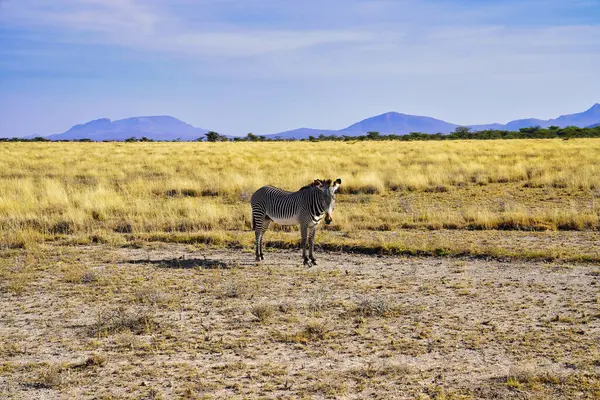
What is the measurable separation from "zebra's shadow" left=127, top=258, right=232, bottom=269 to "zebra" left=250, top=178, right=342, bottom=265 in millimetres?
847

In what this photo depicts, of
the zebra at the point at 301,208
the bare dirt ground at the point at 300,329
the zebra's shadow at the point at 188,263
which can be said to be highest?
the zebra at the point at 301,208

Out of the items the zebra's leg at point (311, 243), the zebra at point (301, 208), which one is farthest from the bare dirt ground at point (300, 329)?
the zebra at point (301, 208)

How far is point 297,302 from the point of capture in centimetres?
919

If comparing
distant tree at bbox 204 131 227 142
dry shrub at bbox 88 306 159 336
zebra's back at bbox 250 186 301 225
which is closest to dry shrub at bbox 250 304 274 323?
dry shrub at bbox 88 306 159 336

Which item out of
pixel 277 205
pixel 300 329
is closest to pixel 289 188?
pixel 277 205

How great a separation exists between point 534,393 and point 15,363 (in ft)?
17.9

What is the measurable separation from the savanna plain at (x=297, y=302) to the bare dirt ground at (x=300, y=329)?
0.03 meters

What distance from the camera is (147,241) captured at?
14.4 metres

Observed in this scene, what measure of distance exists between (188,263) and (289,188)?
11172 millimetres

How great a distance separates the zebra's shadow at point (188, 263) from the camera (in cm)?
1171

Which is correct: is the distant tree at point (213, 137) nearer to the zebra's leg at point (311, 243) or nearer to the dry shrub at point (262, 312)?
the zebra's leg at point (311, 243)

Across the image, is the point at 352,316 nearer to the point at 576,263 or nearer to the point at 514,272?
the point at 514,272

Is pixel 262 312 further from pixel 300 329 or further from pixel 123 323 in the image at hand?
pixel 123 323

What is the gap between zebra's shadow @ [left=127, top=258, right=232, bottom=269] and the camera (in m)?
11.7
